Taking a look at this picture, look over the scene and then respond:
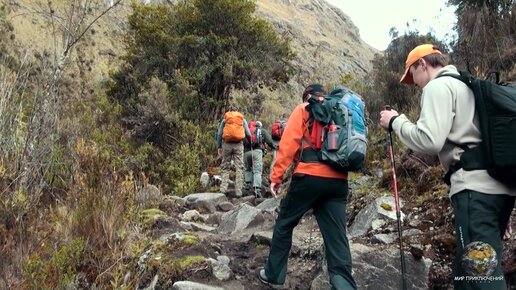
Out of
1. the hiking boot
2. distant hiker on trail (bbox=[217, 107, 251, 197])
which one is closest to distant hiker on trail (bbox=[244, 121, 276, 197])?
distant hiker on trail (bbox=[217, 107, 251, 197])

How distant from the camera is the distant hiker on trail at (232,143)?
8891mm

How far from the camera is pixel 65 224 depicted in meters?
3.93

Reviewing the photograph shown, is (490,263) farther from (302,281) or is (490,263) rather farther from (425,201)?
(425,201)

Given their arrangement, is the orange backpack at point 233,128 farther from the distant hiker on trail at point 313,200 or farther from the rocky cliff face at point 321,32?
the rocky cliff face at point 321,32

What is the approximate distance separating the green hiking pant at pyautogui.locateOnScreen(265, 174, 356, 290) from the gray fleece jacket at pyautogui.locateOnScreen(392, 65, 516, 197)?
3.70ft

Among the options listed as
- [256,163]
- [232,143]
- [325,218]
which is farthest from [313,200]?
[256,163]

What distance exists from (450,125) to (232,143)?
269 inches

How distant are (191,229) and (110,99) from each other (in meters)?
11.2

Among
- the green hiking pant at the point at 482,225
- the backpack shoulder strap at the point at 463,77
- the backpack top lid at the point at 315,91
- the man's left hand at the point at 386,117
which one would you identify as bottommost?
the green hiking pant at the point at 482,225

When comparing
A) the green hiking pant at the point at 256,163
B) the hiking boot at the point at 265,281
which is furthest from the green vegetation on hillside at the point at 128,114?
the green hiking pant at the point at 256,163

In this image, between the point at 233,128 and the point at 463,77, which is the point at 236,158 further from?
the point at 463,77

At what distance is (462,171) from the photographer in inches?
96.9

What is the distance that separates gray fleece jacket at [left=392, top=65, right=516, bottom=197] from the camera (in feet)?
8.03

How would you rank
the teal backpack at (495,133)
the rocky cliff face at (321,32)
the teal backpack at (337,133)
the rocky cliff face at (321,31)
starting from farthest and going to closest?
the rocky cliff face at (321,31) → the rocky cliff face at (321,32) → the teal backpack at (337,133) → the teal backpack at (495,133)
